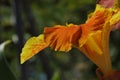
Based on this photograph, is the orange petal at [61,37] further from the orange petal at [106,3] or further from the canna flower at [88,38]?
the orange petal at [106,3]

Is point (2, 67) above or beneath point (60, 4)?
above

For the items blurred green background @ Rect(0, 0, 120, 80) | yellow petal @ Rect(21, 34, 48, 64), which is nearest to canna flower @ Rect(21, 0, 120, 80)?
yellow petal @ Rect(21, 34, 48, 64)

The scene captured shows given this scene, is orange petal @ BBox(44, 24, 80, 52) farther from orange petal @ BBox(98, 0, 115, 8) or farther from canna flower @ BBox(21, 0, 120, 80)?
orange petal @ BBox(98, 0, 115, 8)

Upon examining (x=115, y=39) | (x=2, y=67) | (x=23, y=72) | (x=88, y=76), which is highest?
(x=2, y=67)

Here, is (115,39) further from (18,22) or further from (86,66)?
(18,22)

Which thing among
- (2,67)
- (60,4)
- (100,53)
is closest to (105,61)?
(100,53)

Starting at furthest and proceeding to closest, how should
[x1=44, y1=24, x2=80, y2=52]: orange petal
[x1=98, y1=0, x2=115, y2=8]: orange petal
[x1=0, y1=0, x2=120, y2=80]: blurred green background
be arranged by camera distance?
[x1=0, y1=0, x2=120, y2=80]: blurred green background
[x1=98, y1=0, x2=115, y2=8]: orange petal
[x1=44, y1=24, x2=80, y2=52]: orange petal

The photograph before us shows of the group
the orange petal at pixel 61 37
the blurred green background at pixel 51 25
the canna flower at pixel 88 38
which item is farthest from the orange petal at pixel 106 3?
the blurred green background at pixel 51 25
